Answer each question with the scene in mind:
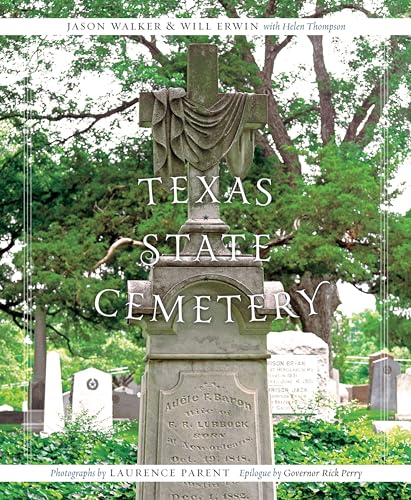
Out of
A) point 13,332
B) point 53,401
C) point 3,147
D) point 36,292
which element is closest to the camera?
point 53,401

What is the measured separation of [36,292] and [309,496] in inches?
412

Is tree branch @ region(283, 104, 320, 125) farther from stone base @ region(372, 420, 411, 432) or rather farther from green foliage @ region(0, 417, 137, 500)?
green foliage @ region(0, 417, 137, 500)

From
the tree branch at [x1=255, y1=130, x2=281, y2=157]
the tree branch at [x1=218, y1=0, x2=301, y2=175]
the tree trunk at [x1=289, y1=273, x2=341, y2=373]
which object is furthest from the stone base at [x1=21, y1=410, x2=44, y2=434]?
the tree branch at [x1=218, y1=0, x2=301, y2=175]

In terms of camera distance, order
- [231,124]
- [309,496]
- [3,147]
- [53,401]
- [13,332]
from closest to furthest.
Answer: [231,124] → [309,496] → [53,401] → [3,147] → [13,332]

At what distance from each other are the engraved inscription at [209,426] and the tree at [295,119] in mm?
10052

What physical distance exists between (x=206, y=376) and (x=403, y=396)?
13031mm

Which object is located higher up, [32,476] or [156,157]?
[156,157]

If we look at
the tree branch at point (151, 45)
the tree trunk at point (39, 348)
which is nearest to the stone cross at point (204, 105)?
the tree branch at point (151, 45)

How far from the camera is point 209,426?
6.77 metres

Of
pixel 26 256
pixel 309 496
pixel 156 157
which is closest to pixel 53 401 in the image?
pixel 26 256

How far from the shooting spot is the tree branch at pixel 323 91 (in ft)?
68.5

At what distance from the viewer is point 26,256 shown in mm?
16688

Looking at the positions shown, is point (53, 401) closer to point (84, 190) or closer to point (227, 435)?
point (84, 190)

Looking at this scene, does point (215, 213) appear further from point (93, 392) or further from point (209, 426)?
point (93, 392)
